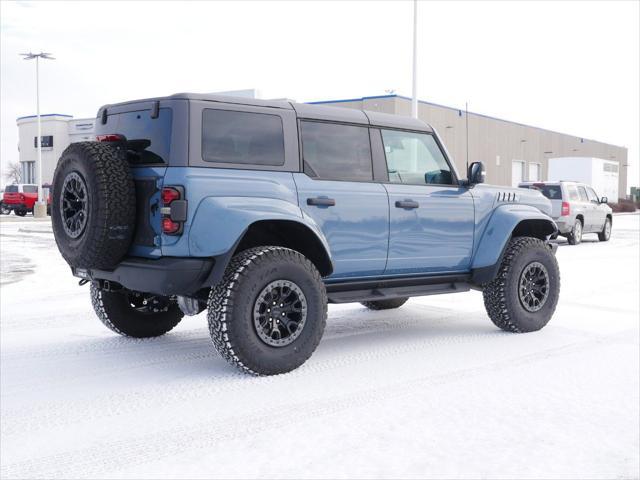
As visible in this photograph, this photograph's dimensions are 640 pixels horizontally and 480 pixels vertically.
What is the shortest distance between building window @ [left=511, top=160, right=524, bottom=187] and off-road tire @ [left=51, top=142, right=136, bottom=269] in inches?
2295

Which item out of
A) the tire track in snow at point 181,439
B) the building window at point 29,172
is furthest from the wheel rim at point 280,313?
the building window at point 29,172

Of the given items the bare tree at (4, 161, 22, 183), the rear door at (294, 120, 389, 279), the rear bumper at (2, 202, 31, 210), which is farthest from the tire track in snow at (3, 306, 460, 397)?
the bare tree at (4, 161, 22, 183)

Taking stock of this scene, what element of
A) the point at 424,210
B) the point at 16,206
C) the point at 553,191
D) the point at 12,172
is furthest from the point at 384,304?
the point at 12,172

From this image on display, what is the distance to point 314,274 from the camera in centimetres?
530

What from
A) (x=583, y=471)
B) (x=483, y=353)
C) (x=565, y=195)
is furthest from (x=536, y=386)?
(x=565, y=195)

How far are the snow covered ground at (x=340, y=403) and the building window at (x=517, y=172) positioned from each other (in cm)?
5531

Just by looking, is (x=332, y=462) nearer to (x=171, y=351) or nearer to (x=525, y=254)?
(x=171, y=351)

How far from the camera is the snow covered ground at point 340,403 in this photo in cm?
356

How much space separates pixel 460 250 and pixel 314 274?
1.80 metres

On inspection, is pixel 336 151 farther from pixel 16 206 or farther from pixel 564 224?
pixel 16 206

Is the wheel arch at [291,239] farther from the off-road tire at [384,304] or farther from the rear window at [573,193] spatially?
the rear window at [573,193]

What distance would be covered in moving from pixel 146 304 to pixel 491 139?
53840mm

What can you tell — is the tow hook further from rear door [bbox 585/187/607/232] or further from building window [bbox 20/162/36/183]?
building window [bbox 20/162/36/183]

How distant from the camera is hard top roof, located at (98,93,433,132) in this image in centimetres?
518
